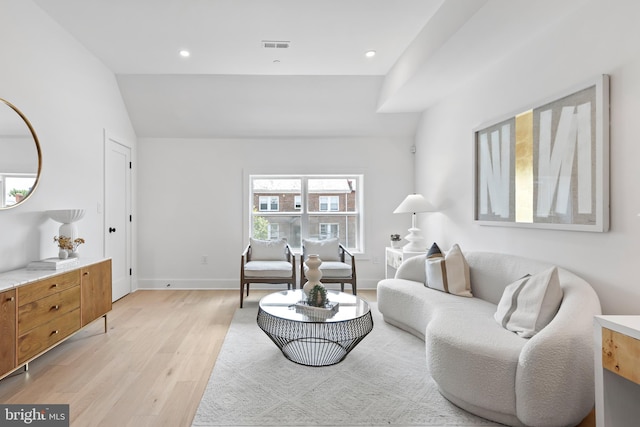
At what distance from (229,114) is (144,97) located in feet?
3.56

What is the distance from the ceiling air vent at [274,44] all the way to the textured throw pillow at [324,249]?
7.94 ft

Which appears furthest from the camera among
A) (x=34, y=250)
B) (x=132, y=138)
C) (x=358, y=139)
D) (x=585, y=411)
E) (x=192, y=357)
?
(x=358, y=139)

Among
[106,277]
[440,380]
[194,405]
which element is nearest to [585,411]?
[440,380]

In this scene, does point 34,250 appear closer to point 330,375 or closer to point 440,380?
point 330,375

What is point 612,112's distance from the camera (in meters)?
2.09

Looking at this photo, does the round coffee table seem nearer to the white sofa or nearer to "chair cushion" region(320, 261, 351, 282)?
the white sofa

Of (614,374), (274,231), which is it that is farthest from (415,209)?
(614,374)

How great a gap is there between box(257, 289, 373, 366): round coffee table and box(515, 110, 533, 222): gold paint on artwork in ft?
4.86

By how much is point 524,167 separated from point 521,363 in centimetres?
166

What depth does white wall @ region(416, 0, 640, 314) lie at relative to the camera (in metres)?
1.96

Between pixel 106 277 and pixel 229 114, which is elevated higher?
pixel 229 114

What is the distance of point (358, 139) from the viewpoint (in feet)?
17.3

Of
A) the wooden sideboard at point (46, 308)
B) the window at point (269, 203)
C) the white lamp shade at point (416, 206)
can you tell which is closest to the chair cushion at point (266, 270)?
the window at point (269, 203)

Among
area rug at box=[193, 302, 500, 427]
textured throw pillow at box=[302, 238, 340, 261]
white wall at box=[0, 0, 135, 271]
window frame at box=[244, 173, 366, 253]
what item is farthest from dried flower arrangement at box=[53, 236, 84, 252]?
textured throw pillow at box=[302, 238, 340, 261]
